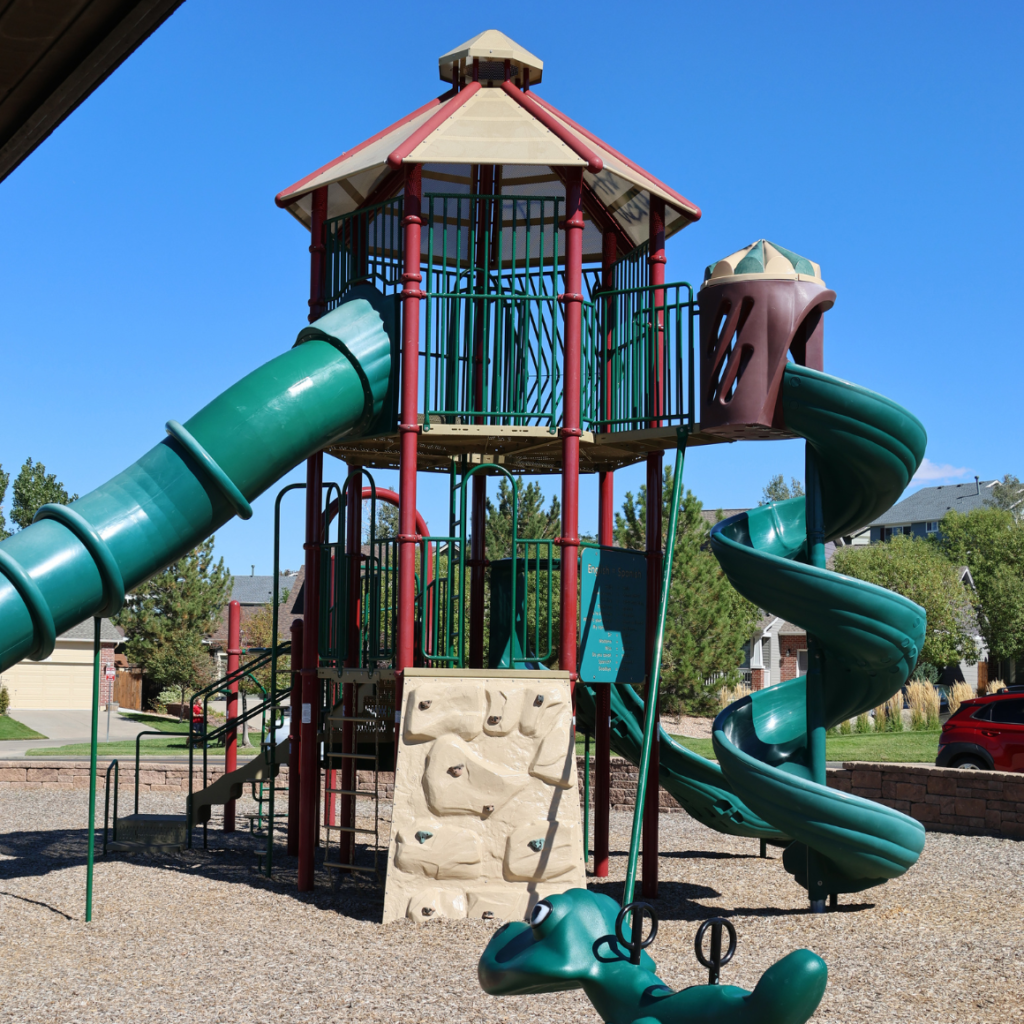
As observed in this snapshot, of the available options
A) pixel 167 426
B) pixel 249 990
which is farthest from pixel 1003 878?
pixel 167 426

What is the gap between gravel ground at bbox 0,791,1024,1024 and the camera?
22.5ft

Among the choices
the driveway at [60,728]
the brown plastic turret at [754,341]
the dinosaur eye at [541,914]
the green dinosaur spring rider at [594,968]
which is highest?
the brown plastic turret at [754,341]

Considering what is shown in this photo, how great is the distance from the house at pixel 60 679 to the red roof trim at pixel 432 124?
41.5m

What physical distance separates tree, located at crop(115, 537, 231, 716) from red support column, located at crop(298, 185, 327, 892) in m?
30.1

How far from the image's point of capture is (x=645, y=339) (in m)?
10.6

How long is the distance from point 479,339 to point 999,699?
10742 mm

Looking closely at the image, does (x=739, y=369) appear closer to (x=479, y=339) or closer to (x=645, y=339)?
(x=645, y=339)

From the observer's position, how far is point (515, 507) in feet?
30.7

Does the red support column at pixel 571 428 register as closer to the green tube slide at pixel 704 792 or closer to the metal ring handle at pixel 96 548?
the green tube slide at pixel 704 792

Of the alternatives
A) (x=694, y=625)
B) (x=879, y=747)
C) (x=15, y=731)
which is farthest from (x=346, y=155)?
(x=15, y=731)

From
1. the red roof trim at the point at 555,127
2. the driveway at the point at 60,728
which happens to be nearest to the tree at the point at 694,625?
the driveway at the point at 60,728

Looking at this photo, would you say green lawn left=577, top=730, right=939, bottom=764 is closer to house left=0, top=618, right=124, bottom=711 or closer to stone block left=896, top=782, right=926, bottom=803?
stone block left=896, top=782, right=926, bottom=803

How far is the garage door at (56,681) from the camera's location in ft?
158

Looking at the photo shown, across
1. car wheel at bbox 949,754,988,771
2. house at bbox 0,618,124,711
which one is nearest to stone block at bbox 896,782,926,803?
car wheel at bbox 949,754,988,771
